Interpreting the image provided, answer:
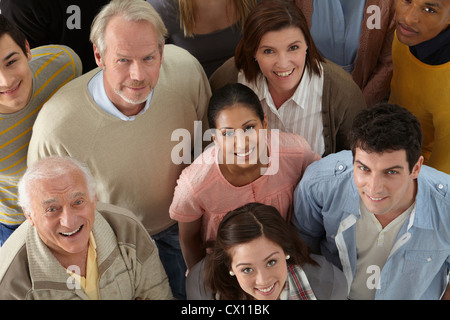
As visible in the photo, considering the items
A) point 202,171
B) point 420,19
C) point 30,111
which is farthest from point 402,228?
point 30,111

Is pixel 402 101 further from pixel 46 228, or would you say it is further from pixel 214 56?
pixel 46 228

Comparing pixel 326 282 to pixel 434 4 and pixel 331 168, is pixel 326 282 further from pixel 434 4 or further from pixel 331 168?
pixel 434 4

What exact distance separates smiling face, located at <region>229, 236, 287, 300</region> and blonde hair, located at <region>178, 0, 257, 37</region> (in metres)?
1.07

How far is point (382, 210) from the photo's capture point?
78.3 inches

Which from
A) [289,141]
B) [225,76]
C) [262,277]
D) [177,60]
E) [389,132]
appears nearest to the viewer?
[389,132]

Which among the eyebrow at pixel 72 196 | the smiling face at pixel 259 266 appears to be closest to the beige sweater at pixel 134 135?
the eyebrow at pixel 72 196

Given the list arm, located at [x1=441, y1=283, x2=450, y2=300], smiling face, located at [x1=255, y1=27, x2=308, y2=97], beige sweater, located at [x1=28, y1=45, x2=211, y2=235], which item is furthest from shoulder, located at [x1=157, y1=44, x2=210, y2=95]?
arm, located at [x1=441, y1=283, x2=450, y2=300]

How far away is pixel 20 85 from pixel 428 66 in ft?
5.47

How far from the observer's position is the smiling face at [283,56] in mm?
2264

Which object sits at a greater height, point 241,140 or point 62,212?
point 241,140

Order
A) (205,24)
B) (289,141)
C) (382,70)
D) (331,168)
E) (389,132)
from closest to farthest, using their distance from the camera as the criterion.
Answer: (389,132)
(331,168)
(289,141)
(205,24)
(382,70)

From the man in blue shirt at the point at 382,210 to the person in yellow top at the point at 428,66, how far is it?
1.25 ft

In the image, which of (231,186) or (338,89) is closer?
(231,186)

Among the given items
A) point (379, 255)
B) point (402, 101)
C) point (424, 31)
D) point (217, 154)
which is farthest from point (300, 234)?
point (424, 31)
